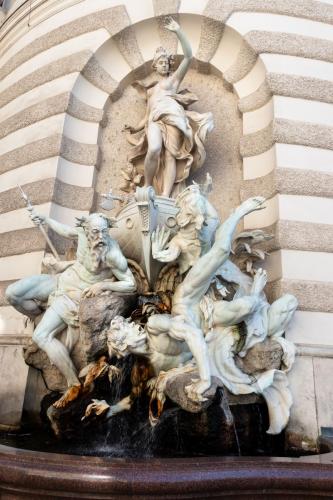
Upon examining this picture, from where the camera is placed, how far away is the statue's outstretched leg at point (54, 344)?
4.33 m

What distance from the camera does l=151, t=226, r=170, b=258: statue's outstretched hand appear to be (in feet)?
14.8

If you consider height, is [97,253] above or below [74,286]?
→ above

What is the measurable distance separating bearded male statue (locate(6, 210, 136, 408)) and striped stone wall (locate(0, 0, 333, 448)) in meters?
0.99

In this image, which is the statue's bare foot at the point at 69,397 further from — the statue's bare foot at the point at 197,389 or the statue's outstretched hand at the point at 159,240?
the statue's outstretched hand at the point at 159,240

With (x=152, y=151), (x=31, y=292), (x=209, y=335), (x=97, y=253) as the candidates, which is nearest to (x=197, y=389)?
(x=209, y=335)

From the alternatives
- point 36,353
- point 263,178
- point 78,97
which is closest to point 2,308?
point 36,353

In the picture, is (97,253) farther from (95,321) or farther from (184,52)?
(184,52)

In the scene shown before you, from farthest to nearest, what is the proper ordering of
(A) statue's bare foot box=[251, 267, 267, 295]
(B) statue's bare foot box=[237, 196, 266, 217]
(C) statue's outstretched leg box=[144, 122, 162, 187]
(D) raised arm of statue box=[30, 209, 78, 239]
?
(C) statue's outstretched leg box=[144, 122, 162, 187] < (D) raised arm of statue box=[30, 209, 78, 239] < (A) statue's bare foot box=[251, 267, 267, 295] < (B) statue's bare foot box=[237, 196, 266, 217]

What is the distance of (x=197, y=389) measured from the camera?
3312 millimetres

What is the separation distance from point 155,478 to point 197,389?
121cm

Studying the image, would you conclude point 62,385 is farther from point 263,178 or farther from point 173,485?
point 263,178

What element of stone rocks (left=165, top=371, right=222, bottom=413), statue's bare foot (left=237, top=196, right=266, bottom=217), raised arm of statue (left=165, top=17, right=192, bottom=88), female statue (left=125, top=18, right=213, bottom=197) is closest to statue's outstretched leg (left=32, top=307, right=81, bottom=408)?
stone rocks (left=165, top=371, right=222, bottom=413)

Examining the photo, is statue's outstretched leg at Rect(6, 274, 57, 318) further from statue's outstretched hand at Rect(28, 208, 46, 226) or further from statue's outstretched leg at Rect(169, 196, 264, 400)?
statue's outstretched leg at Rect(169, 196, 264, 400)

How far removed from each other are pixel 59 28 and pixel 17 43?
1.13 meters
